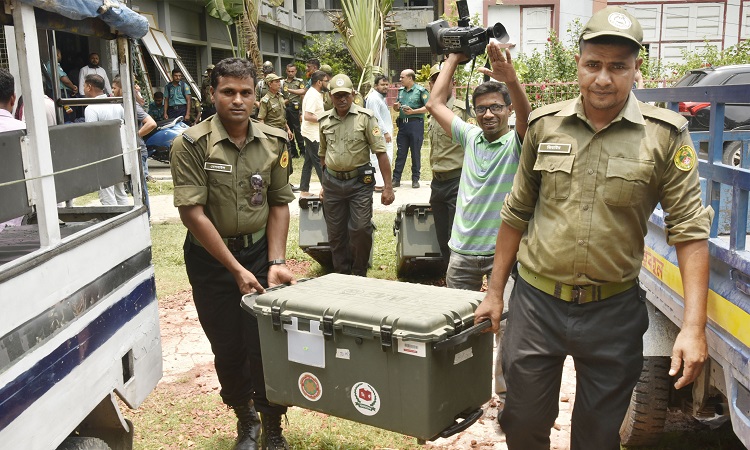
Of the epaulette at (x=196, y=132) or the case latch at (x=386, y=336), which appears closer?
the case latch at (x=386, y=336)

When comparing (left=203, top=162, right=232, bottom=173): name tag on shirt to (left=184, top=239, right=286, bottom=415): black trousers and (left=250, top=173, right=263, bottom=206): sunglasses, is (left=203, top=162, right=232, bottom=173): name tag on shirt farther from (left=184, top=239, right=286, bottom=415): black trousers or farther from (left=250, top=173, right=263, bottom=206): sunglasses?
(left=184, top=239, right=286, bottom=415): black trousers

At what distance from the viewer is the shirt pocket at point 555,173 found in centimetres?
266

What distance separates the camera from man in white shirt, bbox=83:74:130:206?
8117mm

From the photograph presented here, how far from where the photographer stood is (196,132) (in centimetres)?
359

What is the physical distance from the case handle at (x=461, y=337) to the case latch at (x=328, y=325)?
0.43 m

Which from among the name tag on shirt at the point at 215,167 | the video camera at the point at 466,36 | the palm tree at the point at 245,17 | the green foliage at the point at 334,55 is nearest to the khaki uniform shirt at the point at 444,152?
the video camera at the point at 466,36

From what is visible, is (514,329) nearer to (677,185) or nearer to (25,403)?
(677,185)

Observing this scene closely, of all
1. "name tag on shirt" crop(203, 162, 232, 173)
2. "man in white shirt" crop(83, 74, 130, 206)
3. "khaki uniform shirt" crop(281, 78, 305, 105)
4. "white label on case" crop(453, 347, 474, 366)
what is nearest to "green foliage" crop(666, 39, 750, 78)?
"khaki uniform shirt" crop(281, 78, 305, 105)

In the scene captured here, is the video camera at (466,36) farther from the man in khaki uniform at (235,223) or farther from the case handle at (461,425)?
the case handle at (461,425)

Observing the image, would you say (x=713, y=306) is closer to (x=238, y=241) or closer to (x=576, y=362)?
(x=576, y=362)

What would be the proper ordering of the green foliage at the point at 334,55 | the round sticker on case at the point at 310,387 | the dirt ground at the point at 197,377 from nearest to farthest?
the round sticker on case at the point at 310,387 < the dirt ground at the point at 197,377 < the green foliage at the point at 334,55

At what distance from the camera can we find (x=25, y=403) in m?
2.30

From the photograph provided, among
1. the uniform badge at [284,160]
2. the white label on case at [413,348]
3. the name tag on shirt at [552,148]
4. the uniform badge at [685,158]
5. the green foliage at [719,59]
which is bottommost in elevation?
the white label on case at [413,348]

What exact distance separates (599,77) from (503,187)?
5.49 ft
